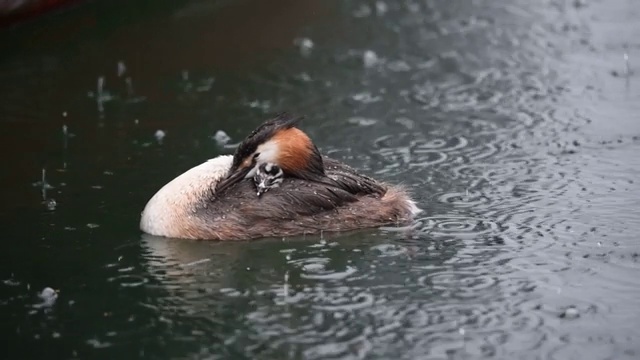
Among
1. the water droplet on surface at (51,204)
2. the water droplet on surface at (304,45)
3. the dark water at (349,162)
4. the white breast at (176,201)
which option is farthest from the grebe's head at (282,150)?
the water droplet on surface at (304,45)

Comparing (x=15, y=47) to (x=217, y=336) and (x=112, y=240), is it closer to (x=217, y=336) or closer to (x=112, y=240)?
(x=112, y=240)

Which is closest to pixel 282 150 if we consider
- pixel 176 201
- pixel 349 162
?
pixel 176 201

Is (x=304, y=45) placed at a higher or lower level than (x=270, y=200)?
higher

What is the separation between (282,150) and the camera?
30.8 feet

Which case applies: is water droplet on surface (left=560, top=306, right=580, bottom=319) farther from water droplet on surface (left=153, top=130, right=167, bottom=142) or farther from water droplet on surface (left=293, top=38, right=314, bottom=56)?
water droplet on surface (left=293, top=38, right=314, bottom=56)

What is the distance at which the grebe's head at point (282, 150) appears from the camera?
369 inches

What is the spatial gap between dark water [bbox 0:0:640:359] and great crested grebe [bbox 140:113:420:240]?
168 millimetres

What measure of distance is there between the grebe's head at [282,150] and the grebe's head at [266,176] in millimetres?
26

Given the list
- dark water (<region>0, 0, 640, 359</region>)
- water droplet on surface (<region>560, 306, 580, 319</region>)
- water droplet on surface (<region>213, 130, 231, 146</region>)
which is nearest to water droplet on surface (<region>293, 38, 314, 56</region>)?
dark water (<region>0, 0, 640, 359</region>)

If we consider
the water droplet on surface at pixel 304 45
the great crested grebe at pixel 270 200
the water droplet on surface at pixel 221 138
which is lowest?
the great crested grebe at pixel 270 200

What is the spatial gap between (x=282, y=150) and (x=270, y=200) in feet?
1.37

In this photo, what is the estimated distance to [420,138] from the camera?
11.8 meters

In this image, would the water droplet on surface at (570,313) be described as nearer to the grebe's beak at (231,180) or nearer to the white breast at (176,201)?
the grebe's beak at (231,180)

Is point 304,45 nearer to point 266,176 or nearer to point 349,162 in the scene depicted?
point 349,162
